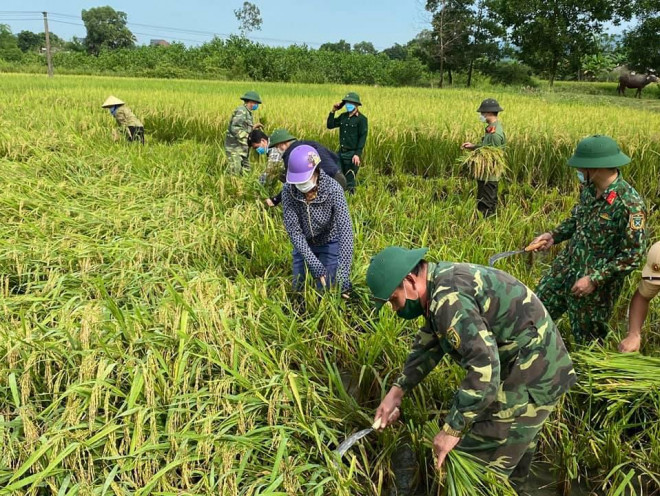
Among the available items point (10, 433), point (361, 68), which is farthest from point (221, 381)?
point (361, 68)

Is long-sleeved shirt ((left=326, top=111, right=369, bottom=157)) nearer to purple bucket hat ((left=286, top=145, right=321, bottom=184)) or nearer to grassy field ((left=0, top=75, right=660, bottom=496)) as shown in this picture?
grassy field ((left=0, top=75, right=660, bottom=496))

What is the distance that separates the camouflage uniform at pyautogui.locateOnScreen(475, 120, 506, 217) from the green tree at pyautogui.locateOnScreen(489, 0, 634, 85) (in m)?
23.7

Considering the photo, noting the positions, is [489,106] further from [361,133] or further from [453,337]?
[453,337]

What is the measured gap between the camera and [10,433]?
2119 mm

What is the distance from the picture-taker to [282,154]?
179 inches

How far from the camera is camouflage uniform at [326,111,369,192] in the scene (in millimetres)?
5809

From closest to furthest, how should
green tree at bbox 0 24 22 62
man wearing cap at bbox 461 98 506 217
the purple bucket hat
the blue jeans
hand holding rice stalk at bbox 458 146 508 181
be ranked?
the purple bucket hat
the blue jeans
hand holding rice stalk at bbox 458 146 508 181
man wearing cap at bbox 461 98 506 217
green tree at bbox 0 24 22 62

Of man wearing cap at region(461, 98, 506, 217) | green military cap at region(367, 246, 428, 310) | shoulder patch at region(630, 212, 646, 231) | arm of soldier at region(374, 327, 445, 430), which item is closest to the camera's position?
green military cap at region(367, 246, 428, 310)

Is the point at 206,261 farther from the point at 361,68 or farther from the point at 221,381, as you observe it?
the point at 361,68

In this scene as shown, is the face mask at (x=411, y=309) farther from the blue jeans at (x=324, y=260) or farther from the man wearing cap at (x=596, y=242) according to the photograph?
the blue jeans at (x=324, y=260)

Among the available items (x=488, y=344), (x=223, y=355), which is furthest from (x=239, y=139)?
(x=488, y=344)

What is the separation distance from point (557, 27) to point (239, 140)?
2546cm

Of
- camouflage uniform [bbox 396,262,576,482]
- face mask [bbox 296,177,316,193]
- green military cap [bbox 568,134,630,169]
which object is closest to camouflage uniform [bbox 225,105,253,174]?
face mask [bbox 296,177,316,193]

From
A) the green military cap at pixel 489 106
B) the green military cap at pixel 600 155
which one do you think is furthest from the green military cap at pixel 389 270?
the green military cap at pixel 489 106
